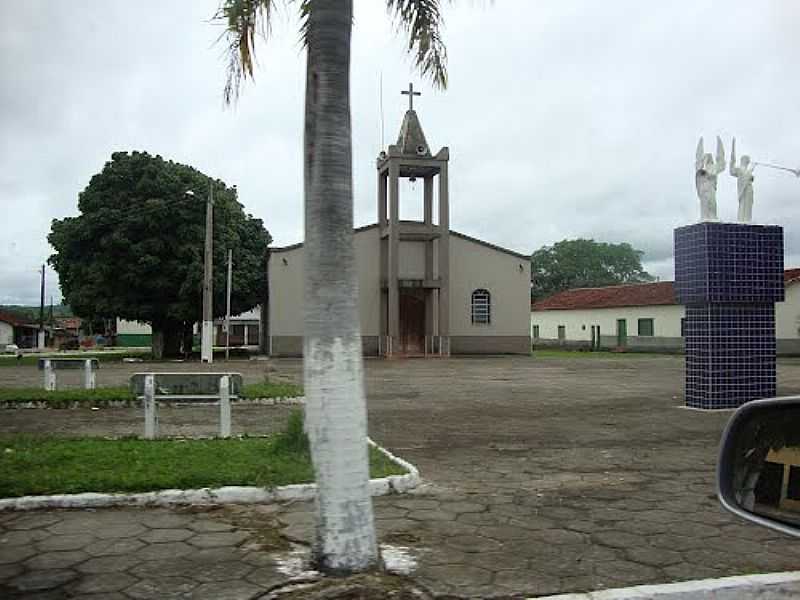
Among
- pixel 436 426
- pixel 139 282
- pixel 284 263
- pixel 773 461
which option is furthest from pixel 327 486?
pixel 284 263

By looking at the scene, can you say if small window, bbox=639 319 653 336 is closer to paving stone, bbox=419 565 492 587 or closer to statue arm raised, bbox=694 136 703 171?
statue arm raised, bbox=694 136 703 171

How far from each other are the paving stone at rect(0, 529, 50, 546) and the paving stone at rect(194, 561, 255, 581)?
1.42 meters

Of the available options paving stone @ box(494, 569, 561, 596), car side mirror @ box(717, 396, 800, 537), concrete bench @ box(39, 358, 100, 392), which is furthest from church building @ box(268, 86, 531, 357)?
car side mirror @ box(717, 396, 800, 537)

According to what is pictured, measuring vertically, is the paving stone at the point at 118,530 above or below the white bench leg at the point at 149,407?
below

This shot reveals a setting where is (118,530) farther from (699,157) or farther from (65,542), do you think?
(699,157)

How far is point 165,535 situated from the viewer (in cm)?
529

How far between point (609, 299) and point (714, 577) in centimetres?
4598

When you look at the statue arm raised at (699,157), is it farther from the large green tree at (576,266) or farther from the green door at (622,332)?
the large green tree at (576,266)

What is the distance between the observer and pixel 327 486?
4340 mm

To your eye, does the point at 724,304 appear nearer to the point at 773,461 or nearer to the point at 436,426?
the point at 436,426

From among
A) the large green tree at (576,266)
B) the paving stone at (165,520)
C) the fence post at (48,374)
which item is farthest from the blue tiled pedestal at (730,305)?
the large green tree at (576,266)

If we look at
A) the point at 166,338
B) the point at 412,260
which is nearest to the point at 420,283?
the point at 412,260

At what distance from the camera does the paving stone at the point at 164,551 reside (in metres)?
4.84

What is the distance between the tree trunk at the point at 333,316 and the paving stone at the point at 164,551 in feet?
3.49
